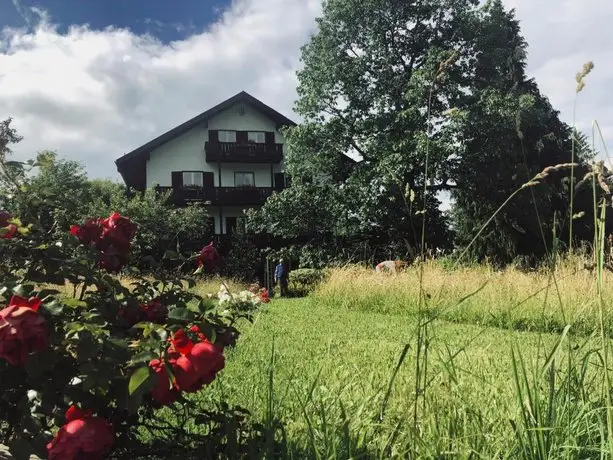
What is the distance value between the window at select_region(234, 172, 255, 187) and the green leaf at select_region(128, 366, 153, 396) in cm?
2989

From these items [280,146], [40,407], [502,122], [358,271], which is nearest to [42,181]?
[40,407]

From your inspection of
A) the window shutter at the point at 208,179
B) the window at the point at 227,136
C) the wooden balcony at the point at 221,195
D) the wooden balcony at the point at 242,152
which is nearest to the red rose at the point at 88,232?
the wooden balcony at the point at 221,195

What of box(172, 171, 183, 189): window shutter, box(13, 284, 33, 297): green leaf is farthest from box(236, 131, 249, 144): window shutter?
box(13, 284, 33, 297): green leaf

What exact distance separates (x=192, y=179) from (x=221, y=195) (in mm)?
1846

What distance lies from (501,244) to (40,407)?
2474 centimetres

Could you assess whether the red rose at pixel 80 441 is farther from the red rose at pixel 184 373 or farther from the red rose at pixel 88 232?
the red rose at pixel 88 232

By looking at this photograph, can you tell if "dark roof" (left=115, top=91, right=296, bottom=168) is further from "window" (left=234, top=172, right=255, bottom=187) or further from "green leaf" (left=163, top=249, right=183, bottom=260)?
"green leaf" (left=163, top=249, right=183, bottom=260)

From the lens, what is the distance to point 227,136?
1173 inches

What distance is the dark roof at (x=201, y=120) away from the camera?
2844cm

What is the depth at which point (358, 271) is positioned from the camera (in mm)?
13578

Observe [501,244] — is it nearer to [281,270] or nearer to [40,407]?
[281,270]

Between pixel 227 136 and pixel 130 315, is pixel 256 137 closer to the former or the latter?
pixel 227 136

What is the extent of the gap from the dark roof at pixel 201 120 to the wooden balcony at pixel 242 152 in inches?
55.6

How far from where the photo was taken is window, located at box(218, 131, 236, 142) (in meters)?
29.8
